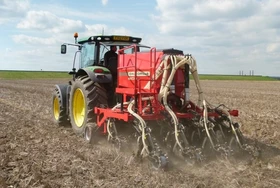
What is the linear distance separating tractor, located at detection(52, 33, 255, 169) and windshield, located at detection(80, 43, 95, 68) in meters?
0.11

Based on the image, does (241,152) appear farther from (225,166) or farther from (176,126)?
(176,126)

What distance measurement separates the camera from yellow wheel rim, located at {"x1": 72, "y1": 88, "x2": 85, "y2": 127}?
7707mm

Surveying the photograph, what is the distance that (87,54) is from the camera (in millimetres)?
8031

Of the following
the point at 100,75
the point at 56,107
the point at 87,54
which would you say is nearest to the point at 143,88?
the point at 100,75

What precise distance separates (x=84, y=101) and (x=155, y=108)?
69.0 inches

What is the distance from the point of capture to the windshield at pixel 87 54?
775 cm

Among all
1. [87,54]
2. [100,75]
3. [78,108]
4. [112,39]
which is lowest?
[78,108]

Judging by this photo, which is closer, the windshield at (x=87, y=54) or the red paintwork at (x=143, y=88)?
the red paintwork at (x=143, y=88)

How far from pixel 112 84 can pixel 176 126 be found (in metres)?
2.38

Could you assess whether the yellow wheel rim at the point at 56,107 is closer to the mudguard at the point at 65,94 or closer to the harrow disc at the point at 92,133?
the mudguard at the point at 65,94

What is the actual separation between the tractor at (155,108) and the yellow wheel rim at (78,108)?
0.48ft

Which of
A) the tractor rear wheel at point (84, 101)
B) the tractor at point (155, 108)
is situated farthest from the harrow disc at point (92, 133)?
the tractor rear wheel at point (84, 101)

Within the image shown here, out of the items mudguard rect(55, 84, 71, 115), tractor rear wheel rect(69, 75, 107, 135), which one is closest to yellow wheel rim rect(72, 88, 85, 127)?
tractor rear wheel rect(69, 75, 107, 135)

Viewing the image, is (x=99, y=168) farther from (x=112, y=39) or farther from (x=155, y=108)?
(x=112, y=39)
